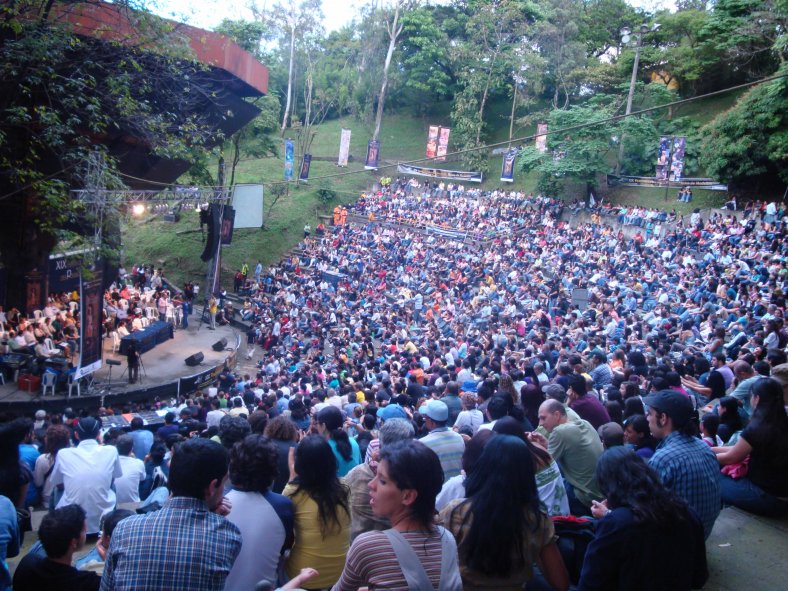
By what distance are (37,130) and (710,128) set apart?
78.2ft

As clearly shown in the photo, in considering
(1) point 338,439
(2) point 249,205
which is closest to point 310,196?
(2) point 249,205

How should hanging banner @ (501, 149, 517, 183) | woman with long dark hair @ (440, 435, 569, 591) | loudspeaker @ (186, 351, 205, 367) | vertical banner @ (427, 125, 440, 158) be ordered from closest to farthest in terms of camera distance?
woman with long dark hair @ (440, 435, 569, 591) → loudspeaker @ (186, 351, 205, 367) → hanging banner @ (501, 149, 517, 183) → vertical banner @ (427, 125, 440, 158)

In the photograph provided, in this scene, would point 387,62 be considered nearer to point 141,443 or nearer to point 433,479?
point 141,443

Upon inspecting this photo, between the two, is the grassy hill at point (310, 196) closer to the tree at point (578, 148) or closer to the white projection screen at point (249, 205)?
the tree at point (578, 148)

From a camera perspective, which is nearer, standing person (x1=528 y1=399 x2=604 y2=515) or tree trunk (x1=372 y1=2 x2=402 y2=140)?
standing person (x1=528 y1=399 x2=604 y2=515)

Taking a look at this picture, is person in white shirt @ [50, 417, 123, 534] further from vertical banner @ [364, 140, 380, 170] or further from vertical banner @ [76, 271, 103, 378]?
vertical banner @ [364, 140, 380, 170]

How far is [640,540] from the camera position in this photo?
8.39 feet

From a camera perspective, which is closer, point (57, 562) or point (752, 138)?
point (57, 562)

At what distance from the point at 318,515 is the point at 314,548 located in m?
0.14

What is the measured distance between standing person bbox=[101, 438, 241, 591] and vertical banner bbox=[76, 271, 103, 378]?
11379mm

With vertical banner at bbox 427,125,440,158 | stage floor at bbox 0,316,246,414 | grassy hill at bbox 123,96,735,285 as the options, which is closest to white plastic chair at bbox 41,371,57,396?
stage floor at bbox 0,316,246,414

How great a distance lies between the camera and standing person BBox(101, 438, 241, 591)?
86.2 inches

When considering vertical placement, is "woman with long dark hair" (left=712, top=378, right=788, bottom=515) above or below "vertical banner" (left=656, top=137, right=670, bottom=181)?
below

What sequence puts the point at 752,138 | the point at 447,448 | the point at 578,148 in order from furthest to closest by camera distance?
the point at 578,148 < the point at 752,138 < the point at 447,448
